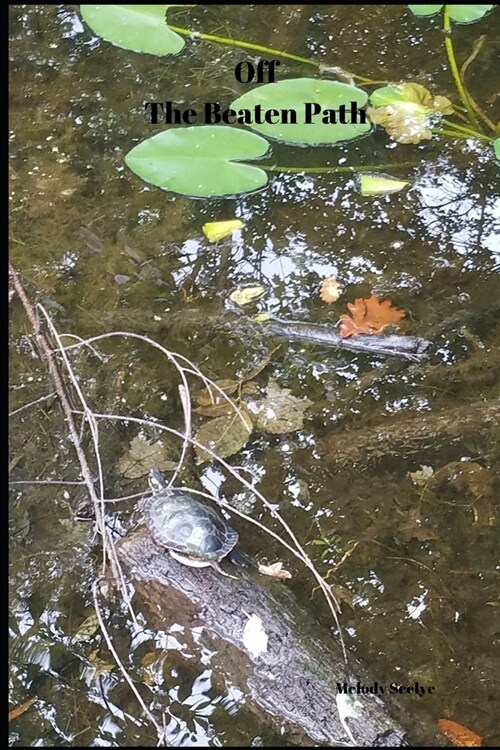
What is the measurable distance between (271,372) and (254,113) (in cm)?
111

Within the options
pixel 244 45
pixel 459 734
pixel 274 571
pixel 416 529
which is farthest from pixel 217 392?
pixel 244 45

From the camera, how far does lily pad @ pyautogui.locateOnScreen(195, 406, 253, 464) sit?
7.05 ft

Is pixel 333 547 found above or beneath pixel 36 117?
beneath

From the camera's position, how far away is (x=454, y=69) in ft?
9.61

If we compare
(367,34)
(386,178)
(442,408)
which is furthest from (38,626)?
(367,34)

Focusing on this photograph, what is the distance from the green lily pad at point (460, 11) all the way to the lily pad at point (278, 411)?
79.6 inches

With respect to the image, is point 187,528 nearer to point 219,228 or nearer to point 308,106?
point 219,228

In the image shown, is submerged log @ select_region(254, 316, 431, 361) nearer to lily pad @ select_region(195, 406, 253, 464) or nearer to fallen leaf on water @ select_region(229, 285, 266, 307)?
fallen leaf on water @ select_region(229, 285, 266, 307)

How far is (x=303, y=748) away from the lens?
168 cm

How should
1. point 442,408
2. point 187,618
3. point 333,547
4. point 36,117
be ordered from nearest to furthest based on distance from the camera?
point 187,618
point 333,547
point 442,408
point 36,117

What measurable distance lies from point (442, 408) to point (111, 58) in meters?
2.18

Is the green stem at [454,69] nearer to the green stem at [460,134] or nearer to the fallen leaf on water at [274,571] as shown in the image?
the green stem at [460,134]

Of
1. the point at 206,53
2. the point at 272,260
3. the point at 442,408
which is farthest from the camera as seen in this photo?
the point at 206,53

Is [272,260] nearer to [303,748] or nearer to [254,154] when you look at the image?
[254,154]
